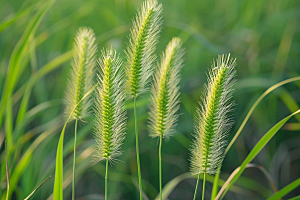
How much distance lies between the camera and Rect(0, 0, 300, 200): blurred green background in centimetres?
169

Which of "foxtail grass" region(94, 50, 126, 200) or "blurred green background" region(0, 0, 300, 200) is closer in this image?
"foxtail grass" region(94, 50, 126, 200)

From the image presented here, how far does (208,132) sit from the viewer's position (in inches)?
30.6

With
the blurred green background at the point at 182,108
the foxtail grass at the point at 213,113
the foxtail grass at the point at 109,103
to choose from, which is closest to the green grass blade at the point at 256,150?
the foxtail grass at the point at 213,113

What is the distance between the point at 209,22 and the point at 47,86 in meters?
1.56

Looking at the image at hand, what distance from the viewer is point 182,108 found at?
218 cm

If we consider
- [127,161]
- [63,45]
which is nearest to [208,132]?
[127,161]

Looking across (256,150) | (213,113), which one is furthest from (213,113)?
(256,150)

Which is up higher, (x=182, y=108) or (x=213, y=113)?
(x=182, y=108)

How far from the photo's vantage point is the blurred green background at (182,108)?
1694 mm

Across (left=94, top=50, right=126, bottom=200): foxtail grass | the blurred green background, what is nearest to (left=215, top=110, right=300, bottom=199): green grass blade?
(left=94, top=50, right=126, bottom=200): foxtail grass

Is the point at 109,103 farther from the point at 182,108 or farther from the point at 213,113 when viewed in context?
the point at 182,108

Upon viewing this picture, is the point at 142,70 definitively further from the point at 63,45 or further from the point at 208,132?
the point at 63,45

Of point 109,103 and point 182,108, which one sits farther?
point 182,108

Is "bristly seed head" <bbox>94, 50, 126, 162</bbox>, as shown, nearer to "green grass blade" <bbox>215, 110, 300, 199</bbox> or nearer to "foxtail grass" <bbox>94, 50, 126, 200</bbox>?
"foxtail grass" <bbox>94, 50, 126, 200</bbox>
